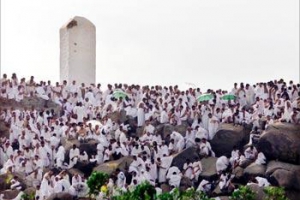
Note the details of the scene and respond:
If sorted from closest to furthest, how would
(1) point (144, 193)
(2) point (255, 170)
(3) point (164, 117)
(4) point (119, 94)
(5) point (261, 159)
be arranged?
1. (1) point (144, 193)
2. (2) point (255, 170)
3. (5) point (261, 159)
4. (3) point (164, 117)
5. (4) point (119, 94)

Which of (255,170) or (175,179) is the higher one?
(255,170)

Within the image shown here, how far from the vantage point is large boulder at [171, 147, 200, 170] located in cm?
3106

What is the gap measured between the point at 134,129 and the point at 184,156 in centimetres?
323

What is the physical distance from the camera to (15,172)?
103ft

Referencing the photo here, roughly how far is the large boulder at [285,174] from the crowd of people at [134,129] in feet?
1.61

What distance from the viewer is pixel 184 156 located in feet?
103

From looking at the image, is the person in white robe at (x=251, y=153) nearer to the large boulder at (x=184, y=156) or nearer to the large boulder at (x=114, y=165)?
the large boulder at (x=184, y=156)

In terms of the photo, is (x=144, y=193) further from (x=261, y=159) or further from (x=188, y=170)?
(x=261, y=159)

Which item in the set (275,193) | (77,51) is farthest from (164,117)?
(77,51)

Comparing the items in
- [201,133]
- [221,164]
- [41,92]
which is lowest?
[221,164]

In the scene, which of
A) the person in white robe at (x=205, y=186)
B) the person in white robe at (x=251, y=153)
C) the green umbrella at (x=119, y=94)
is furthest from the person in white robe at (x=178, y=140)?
the green umbrella at (x=119, y=94)

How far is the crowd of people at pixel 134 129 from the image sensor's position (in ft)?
99.6

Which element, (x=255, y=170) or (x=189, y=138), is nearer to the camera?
(x=255, y=170)

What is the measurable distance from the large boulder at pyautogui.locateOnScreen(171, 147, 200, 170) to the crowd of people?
4.8 inches
